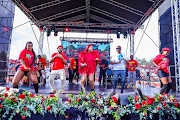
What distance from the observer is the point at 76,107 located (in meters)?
1.81

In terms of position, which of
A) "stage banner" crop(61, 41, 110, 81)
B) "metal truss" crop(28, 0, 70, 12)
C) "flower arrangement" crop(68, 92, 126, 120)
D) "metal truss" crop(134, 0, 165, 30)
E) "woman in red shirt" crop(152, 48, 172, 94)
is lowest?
"flower arrangement" crop(68, 92, 126, 120)

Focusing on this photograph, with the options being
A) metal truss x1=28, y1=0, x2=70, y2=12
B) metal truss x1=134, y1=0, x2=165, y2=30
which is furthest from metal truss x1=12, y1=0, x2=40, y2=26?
metal truss x1=134, y1=0, x2=165, y2=30

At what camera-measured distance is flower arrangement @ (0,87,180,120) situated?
5.10 feet

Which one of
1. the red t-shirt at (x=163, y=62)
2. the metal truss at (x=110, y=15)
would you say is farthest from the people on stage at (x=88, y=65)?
the metal truss at (x=110, y=15)

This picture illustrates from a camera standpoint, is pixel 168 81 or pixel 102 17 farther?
pixel 102 17

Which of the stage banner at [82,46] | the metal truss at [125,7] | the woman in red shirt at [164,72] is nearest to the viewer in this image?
the woman in red shirt at [164,72]

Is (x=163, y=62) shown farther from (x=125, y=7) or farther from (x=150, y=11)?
(x=125, y=7)

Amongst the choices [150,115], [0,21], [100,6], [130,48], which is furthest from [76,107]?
[130,48]

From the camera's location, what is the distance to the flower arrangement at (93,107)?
5.10 feet

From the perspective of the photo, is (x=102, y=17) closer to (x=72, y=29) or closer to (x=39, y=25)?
(x=72, y=29)

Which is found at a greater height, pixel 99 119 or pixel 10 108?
pixel 10 108

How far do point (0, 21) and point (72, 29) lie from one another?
670cm

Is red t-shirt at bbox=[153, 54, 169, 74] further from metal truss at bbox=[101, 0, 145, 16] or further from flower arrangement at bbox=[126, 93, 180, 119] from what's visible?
metal truss at bbox=[101, 0, 145, 16]

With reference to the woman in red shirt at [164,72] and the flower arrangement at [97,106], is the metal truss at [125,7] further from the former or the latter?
the flower arrangement at [97,106]
